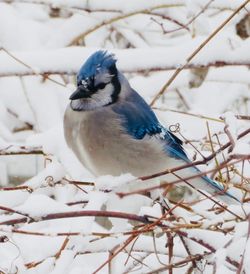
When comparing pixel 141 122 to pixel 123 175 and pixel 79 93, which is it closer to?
pixel 79 93

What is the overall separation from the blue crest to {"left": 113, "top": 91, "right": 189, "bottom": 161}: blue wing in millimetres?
233

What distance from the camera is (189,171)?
2.73 meters

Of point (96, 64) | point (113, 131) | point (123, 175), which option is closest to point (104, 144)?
point (113, 131)

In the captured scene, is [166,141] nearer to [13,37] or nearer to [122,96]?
[122,96]

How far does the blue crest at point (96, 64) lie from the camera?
7.85 ft

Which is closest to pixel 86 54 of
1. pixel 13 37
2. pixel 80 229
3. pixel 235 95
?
pixel 13 37

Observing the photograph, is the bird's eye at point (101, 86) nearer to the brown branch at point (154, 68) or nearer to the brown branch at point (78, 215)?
the brown branch at point (154, 68)

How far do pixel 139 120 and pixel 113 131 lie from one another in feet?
A: 0.34

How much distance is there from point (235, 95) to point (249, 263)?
280 cm

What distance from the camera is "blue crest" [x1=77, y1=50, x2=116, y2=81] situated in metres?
2.39

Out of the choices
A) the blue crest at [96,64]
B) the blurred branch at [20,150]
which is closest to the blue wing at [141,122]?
the blue crest at [96,64]

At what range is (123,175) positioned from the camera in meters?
1.85

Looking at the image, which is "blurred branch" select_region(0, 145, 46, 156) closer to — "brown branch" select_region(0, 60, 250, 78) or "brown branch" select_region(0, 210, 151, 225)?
"brown branch" select_region(0, 60, 250, 78)

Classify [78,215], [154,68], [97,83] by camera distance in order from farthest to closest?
1. [154,68]
2. [97,83]
3. [78,215]
